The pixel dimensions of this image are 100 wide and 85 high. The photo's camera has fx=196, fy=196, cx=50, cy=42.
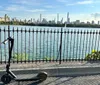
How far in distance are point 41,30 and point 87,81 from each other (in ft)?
8.10

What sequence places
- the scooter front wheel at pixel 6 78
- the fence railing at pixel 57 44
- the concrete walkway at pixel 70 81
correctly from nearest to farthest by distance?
the scooter front wheel at pixel 6 78 < the concrete walkway at pixel 70 81 < the fence railing at pixel 57 44

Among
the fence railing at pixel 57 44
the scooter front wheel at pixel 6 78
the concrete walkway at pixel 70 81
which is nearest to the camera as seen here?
the scooter front wheel at pixel 6 78

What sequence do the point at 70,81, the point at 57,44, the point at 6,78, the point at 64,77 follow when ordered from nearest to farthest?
the point at 6,78, the point at 70,81, the point at 64,77, the point at 57,44

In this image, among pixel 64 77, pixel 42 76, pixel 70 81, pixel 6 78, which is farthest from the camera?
pixel 64 77

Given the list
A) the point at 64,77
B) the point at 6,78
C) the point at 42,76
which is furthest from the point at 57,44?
the point at 6,78

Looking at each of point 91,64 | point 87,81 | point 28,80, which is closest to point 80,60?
point 91,64

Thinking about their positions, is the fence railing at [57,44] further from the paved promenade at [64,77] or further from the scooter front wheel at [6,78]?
the scooter front wheel at [6,78]

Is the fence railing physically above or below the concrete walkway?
above

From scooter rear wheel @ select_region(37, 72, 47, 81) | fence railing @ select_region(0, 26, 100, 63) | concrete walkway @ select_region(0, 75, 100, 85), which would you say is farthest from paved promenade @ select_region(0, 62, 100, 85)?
fence railing @ select_region(0, 26, 100, 63)

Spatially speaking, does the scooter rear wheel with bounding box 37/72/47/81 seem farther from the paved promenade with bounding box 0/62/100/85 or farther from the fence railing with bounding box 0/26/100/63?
the fence railing with bounding box 0/26/100/63

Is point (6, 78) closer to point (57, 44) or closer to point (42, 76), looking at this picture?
point (42, 76)

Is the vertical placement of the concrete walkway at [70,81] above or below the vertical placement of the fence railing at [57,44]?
below

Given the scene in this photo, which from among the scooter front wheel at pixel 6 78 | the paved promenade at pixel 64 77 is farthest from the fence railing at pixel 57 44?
the scooter front wheel at pixel 6 78

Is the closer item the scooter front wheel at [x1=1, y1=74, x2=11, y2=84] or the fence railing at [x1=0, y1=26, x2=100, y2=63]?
the scooter front wheel at [x1=1, y1=74, x2=11, y2=84]
